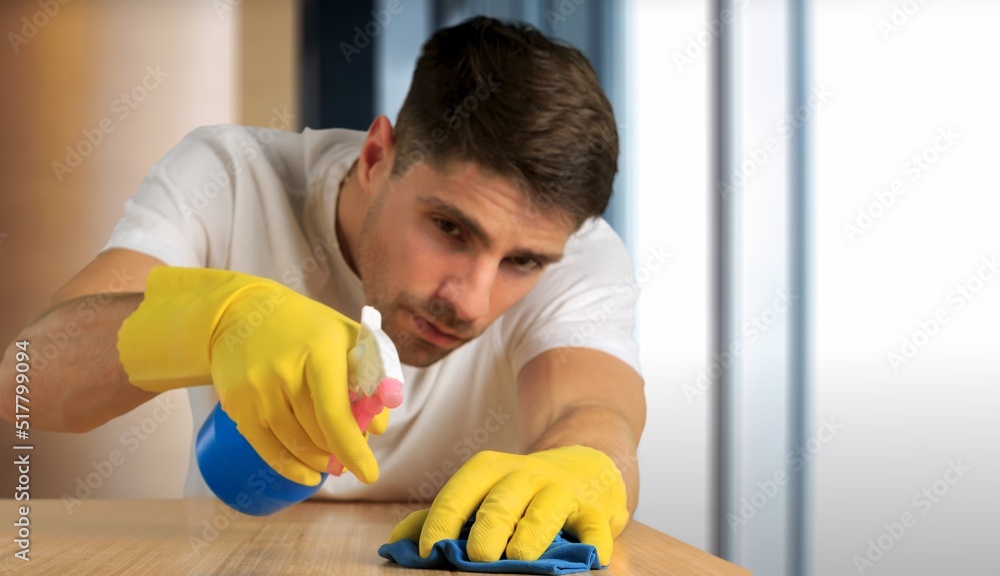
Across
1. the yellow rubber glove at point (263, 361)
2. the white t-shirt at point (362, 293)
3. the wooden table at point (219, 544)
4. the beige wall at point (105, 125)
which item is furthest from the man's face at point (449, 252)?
the beige wall at point (105, 125)

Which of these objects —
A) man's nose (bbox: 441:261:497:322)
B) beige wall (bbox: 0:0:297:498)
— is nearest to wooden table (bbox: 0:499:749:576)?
man's nose (bbox: 441:261:497:322)

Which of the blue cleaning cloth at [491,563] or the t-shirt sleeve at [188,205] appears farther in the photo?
the t-shirt sleeve at [188,205]

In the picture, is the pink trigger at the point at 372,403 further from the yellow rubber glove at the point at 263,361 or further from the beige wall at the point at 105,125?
the beige wall at the point at 105,125

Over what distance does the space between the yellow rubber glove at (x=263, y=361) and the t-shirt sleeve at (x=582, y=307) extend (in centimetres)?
48

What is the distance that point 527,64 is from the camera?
1.07m

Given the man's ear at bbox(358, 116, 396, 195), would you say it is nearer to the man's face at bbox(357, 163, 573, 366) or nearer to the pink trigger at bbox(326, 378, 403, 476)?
the man's face at bbox(357, 163, 573, 366)

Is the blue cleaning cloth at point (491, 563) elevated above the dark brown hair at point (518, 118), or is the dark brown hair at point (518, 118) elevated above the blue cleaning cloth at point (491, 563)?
the dark brown hair at point (518, 118)

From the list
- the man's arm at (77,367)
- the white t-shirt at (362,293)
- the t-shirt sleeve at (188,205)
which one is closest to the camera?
the man's arm at (77,367)

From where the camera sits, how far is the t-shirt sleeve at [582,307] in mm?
1140

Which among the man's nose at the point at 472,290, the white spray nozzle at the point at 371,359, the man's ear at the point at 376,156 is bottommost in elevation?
the man's nose at the point at 472,290

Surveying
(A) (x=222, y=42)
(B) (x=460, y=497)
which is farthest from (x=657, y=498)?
(A) (x=222, y=42)

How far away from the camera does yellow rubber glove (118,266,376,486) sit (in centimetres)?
66

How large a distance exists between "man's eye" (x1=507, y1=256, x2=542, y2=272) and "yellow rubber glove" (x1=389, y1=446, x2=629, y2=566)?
0.30 metres

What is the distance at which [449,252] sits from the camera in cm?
104
